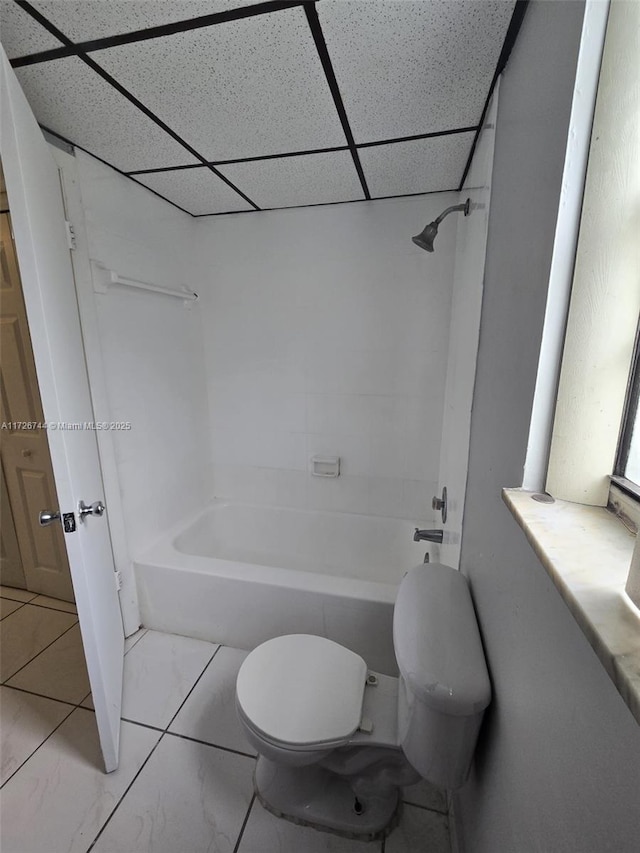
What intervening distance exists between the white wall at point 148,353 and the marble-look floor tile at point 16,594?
921 millimetres

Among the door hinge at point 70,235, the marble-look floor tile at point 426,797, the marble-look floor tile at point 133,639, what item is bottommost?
the marble-look floor tile at point 426,797

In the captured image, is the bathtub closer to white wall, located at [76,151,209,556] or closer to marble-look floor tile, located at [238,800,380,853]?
white wall, located at [76,151,209,556]

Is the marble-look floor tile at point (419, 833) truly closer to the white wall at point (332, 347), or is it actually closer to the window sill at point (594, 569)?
the window sill at point (594, 569)

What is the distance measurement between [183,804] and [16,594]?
1.70 meters

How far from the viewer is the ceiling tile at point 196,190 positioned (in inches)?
64.9

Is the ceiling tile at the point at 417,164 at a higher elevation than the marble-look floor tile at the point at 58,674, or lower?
higher

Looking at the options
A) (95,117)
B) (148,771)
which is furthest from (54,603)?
(95,117)

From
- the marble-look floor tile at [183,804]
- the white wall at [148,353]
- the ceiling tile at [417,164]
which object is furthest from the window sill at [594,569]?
the white wall at [148,353]

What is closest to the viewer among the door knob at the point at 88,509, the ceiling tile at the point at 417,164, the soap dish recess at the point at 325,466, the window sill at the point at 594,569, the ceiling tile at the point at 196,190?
the window sill at the point at 594,569

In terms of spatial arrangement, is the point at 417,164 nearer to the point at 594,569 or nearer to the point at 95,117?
the point at 95,117

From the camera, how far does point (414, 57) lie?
0.96m

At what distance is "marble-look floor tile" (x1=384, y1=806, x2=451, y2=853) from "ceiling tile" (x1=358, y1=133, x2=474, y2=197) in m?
2.31

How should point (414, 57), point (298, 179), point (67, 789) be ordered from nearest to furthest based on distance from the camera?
point (414, 57) → point (67, 789) → point (298, 179)

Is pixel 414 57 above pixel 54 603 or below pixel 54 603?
above
